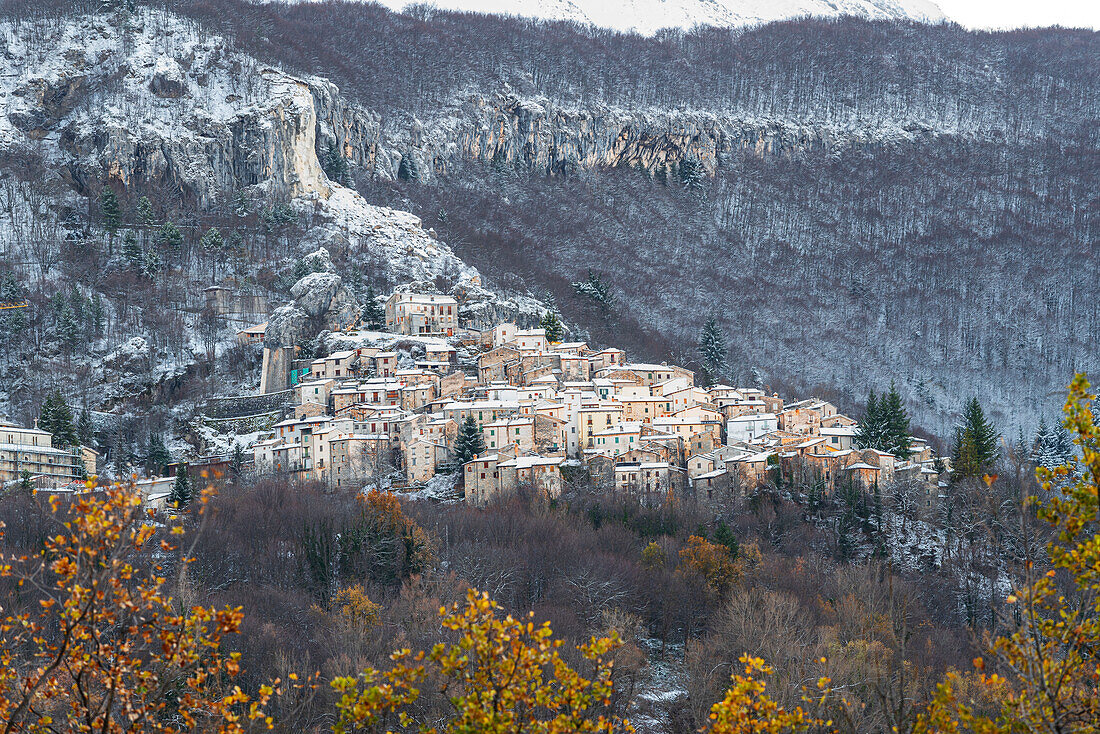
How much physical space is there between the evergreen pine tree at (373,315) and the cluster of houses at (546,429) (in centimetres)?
693

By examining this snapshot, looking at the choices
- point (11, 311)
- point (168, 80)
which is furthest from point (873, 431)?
point (168, 80)

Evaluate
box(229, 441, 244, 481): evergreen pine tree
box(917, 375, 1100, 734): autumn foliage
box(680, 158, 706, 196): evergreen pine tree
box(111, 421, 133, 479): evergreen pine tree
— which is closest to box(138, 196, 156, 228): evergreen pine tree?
box(111, 421, 133, 479): evergreen pine tree

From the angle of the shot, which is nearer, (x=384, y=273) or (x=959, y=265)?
(x=384, y=273)

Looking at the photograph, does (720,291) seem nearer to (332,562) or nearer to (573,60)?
(573,60)

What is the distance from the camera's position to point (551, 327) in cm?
9575

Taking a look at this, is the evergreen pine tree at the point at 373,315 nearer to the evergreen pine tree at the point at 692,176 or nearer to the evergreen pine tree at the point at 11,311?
the evergreen pine tree at the point at 11,311

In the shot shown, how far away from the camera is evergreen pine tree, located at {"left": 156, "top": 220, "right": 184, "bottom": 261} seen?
11012 centimetres

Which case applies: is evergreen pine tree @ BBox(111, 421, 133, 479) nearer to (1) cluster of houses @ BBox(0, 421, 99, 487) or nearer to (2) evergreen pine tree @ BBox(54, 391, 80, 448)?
(1) cluster of houses @ BBox(0, 421, 99, 487)

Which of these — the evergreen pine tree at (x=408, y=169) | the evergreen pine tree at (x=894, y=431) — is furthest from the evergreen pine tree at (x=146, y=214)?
the evergreen pine tree at (x=894, y=431)

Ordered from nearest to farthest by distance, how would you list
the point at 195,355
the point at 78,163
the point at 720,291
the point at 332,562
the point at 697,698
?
the point at 697,698
the point at 332,562
the point at 195,355
the point at 78,163
the point at 720,291

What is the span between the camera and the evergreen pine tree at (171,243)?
11012cm

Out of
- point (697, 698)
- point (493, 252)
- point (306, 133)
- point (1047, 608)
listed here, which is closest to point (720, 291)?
point (493, 252)

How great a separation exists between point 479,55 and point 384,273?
93.0 meters

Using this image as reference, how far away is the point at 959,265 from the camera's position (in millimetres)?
163750
